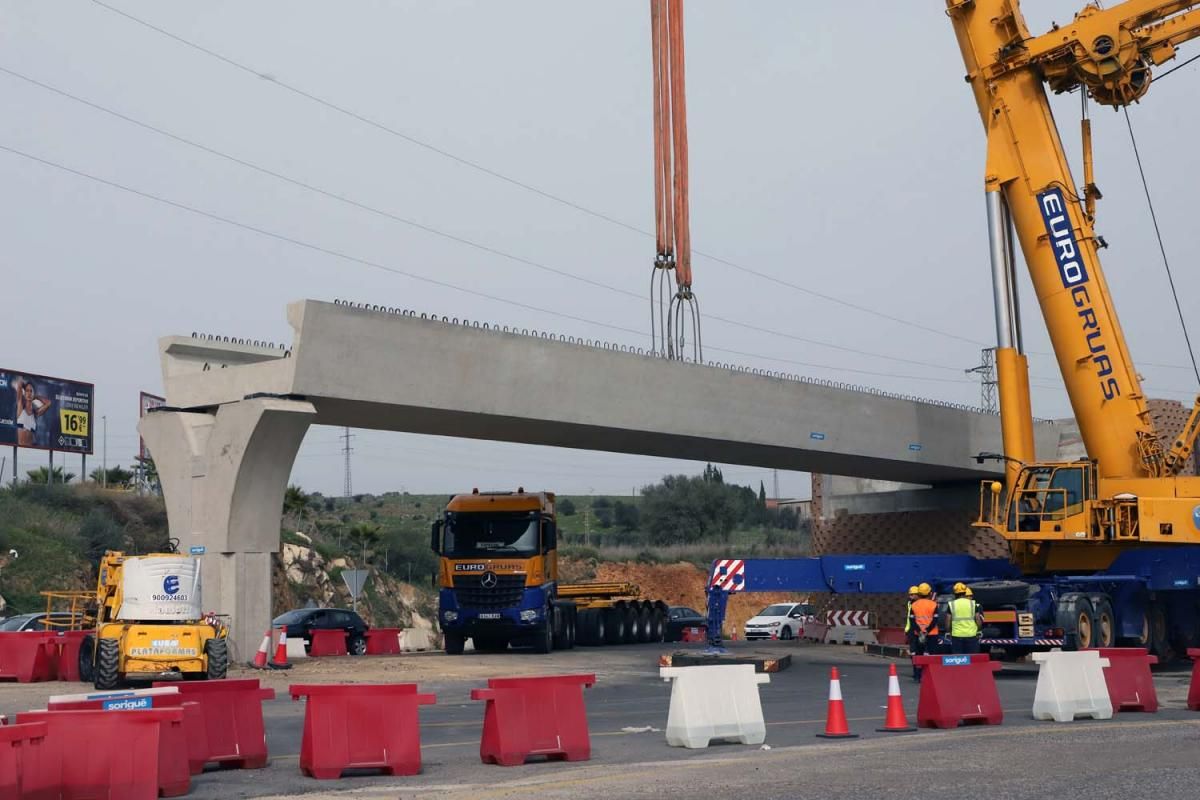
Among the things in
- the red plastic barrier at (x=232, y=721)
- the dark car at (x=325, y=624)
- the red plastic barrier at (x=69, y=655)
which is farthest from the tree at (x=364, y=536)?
the red plastic barrier at (x=232, y=721)

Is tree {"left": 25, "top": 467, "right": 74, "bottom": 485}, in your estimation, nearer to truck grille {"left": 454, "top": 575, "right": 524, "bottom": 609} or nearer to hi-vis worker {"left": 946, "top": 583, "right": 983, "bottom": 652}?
truck grille {"left": 454, "top": 575, "right": 524, "bottom": 609}

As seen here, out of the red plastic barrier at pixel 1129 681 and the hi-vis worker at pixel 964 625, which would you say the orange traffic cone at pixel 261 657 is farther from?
the red plastic barrier at pixel 1129 681

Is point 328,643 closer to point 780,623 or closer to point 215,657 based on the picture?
point 215,657

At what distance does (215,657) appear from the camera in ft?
72.8

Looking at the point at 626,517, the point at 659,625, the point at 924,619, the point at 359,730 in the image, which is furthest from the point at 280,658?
the point at 626,517

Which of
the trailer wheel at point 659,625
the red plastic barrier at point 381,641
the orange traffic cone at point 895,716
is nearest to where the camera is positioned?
the orange traffic cone at point 895,716

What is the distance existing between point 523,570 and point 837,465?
12.3 m

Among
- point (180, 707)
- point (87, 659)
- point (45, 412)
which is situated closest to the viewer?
point (180, 707)

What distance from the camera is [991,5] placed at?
2972cm

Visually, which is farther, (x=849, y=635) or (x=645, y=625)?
(x=645, y=625)

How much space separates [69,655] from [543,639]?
11517 mm

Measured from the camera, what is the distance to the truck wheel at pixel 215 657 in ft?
72.6

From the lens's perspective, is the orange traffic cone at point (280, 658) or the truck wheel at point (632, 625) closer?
the orange traffic cone at point (280, 658)

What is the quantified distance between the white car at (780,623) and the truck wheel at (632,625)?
589 cm
